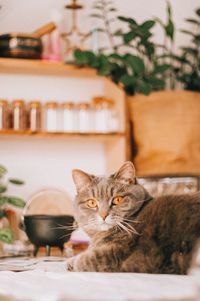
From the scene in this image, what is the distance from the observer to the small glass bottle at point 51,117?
310 centimetres

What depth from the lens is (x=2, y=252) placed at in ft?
7.78

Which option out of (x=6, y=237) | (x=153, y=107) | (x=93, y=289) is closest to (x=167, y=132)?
(x=153, y=107)

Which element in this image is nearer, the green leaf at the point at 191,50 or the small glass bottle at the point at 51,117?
the small glass bottle at the point at 51,117

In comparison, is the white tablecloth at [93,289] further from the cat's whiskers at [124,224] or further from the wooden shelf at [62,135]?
the wooden shelf at [62,135]

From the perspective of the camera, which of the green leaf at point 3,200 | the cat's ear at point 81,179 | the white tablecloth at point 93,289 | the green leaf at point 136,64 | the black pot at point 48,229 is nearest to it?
the white tablecloth at point 93,289

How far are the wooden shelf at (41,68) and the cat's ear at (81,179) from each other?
62.2 inches

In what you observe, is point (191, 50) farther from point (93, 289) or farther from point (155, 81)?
point (93, 289)

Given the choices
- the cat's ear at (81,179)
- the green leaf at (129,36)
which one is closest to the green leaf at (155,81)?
the green leaf at (129,36)

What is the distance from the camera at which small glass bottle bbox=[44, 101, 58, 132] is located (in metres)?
3.10

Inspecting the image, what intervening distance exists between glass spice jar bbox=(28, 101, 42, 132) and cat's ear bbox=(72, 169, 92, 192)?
58.7 inches

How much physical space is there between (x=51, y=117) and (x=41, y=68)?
254mm

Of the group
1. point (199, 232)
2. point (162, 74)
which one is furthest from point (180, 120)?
point (199, 232)

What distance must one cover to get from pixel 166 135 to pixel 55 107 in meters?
0.58

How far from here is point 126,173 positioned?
→ 1.54m
